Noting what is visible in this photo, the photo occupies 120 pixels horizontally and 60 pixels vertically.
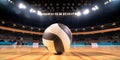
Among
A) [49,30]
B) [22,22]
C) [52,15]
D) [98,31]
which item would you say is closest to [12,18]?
[22,22]

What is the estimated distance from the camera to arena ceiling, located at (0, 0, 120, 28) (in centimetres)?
3218

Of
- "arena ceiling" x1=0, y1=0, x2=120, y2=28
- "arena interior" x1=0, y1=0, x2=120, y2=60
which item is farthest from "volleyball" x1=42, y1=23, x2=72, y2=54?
"arena ceiling" x1=0, y1=0, x2=120, y2=28

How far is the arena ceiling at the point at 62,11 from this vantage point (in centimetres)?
3218

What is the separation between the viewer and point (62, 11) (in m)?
41.6

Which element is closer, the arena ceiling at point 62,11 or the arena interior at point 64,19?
the arena ceiling at point 62,11

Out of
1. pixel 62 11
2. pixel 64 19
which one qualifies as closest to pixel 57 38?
pixel 62 11

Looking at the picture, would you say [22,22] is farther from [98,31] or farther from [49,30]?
[49,30]

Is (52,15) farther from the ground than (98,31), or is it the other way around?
(52,15)

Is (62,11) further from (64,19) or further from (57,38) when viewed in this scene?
(57,38)

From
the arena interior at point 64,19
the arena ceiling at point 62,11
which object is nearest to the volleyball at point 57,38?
the arena interior at point 64,19

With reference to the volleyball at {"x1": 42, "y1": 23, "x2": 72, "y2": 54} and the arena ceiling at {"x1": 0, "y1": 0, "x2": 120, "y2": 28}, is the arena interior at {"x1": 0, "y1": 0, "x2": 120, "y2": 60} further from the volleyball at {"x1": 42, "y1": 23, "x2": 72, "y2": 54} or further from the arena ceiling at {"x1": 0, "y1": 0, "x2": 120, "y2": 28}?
the volleyball at {"x1": 42, "y1": 23, "x2": 72, "y2": 54}

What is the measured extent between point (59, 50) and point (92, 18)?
3518cm

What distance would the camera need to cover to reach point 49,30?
6.79 meters

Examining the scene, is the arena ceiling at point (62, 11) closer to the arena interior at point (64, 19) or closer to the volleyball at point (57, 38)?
the arena interior at point (64, 19)
